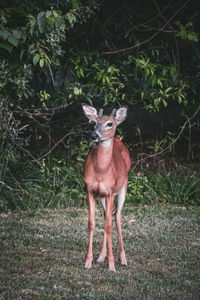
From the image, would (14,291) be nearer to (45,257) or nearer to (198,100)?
(45,257)

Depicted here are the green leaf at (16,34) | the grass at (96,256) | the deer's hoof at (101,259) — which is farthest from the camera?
the deer's hoof at (101,259)

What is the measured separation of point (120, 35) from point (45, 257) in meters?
5.33

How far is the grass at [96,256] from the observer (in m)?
5.00

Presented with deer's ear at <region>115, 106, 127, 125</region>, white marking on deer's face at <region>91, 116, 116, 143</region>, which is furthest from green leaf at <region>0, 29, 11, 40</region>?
deer's ear at <region>115, 106, 127, 125</region>

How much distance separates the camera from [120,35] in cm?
1016

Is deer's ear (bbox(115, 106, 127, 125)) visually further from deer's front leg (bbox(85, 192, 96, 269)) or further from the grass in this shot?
the grass

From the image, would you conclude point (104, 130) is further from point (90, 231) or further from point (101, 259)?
point (101, 259)

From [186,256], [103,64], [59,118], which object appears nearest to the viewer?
[186,256]

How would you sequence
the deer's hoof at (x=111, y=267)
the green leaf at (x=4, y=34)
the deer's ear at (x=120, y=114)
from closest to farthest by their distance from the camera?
1. the green leaf at (x=4, y=34)
2. the deer's hoof at (x=111, y=267)
3. the deer's ear at (x=120, y=114)

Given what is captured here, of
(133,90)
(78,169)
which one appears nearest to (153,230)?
(78,169)

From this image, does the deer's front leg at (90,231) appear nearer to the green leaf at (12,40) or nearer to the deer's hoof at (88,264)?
the deer's hoof at (88,264)

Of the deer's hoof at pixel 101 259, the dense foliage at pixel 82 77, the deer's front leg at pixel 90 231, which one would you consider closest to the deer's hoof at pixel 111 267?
the deer's front leg at pixel 90 231

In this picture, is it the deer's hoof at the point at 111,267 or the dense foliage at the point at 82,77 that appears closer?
the deer's hoof at the point at 111,267

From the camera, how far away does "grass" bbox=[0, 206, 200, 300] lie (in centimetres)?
500
